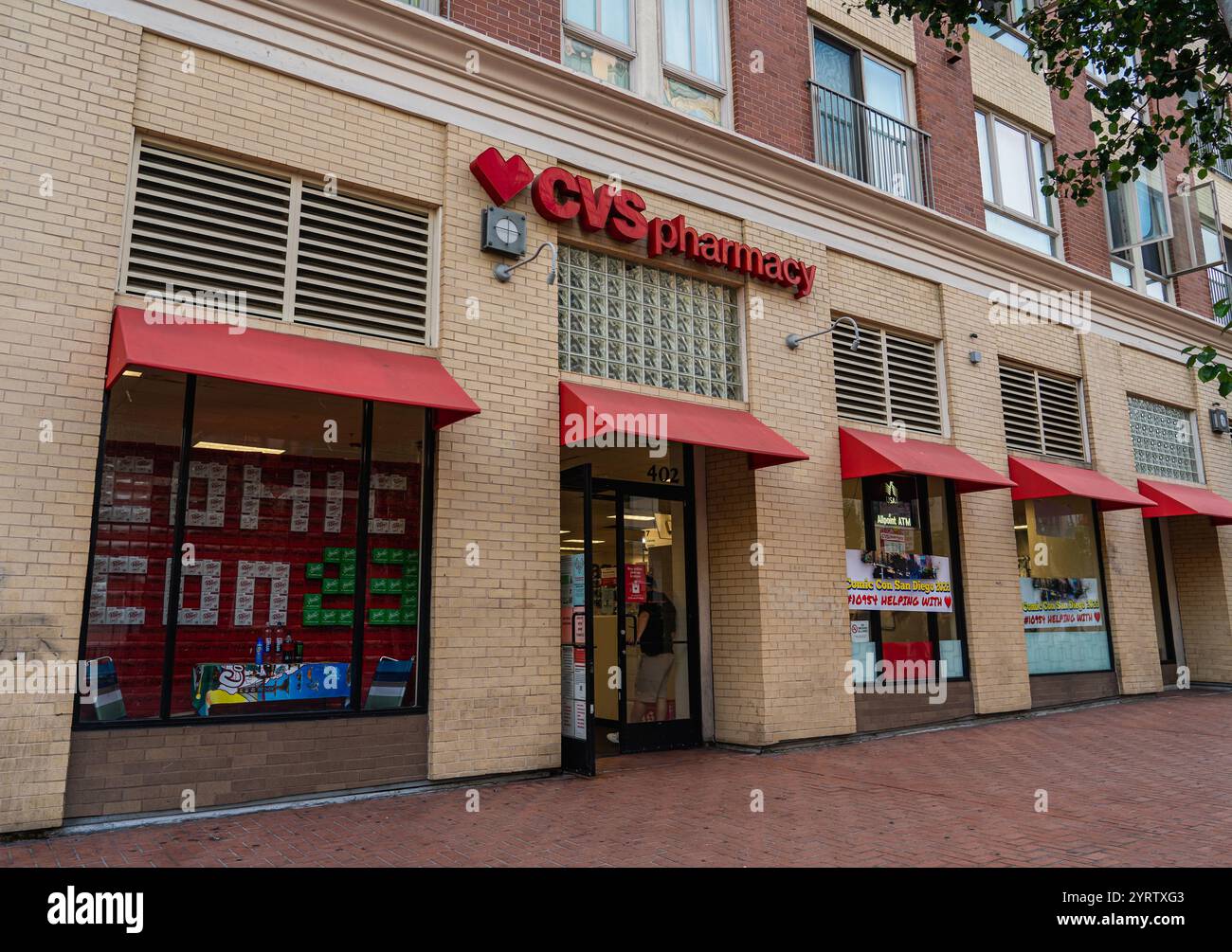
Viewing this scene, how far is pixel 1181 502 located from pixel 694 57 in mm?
10383

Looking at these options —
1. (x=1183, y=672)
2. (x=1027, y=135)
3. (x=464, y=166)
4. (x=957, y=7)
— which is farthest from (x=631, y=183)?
(x=1183, y=672)

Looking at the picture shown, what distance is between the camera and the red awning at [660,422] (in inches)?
318

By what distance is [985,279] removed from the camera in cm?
1323

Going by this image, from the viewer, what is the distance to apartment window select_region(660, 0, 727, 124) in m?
10.3

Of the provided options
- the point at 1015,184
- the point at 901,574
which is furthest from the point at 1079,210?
the point at 901,574

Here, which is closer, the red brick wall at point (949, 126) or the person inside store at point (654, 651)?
the person inside store at point (654, 651)

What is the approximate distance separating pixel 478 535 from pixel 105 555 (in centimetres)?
280

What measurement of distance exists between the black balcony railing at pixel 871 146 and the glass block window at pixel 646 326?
9.65ft

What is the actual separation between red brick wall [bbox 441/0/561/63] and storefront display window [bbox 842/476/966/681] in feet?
19.5

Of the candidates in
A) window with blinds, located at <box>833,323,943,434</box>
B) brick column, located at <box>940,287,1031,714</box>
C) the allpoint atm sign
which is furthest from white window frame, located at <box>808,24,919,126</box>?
brick column, located at <box>940,287,1031,714</box>

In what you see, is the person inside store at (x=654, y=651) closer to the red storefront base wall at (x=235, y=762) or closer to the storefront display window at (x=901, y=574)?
the storefront display window at (x=901, y=574)

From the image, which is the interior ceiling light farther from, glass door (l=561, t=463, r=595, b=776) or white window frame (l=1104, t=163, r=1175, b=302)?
white window frame (l=1104, t=163, r=1175, b=302)

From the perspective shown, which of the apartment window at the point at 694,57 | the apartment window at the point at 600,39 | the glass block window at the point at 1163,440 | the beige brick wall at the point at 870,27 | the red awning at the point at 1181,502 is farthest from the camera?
the glass block window at the point at 1163,440

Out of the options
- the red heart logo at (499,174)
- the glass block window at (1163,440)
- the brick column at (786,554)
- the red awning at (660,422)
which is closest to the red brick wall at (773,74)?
the brick column at (786,554)
